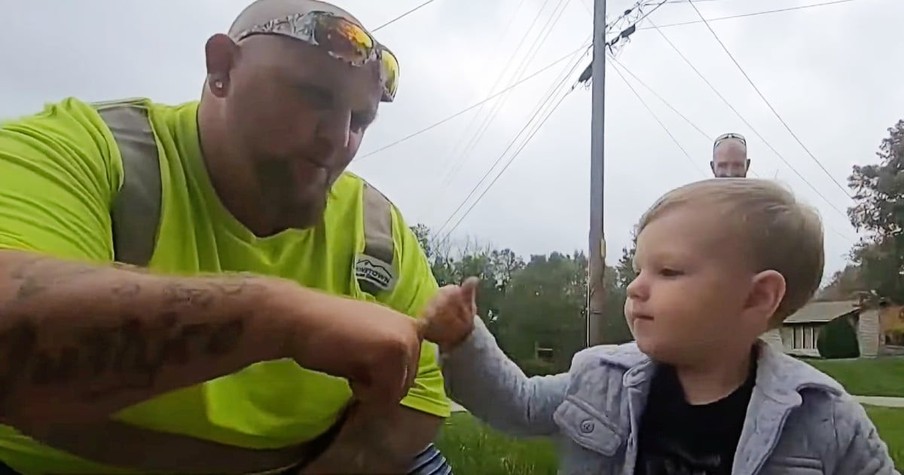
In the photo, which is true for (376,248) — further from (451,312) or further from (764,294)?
(764,294)

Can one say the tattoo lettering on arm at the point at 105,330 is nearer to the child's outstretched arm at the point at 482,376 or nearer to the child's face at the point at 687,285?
the child's outstretched arm at the point at 482,376

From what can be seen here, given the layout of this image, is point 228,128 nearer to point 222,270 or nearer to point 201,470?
point 222,270

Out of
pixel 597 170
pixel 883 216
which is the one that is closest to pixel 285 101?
pixel 597 170

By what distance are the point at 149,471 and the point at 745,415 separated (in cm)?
40

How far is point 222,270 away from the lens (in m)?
0.53

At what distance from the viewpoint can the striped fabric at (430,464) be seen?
489 mm

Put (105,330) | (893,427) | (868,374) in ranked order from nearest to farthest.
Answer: (105,330) < (868,374) < (893,427)

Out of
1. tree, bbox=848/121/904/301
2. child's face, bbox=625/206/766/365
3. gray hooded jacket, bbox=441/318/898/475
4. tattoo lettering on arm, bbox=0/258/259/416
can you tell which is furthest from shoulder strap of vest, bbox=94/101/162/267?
tree, bbox=848/121/904/301

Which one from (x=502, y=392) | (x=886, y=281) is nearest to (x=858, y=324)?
(x=886, y=281)

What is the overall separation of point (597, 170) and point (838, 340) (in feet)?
1.02

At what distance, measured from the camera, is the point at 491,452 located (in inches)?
28.5

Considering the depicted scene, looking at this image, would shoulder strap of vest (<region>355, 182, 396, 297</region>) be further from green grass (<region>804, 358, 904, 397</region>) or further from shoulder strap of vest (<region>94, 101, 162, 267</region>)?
green grass (<region>804, 358, 904, 397</region>)

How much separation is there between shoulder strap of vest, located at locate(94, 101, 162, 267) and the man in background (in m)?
0.42

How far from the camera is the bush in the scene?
0.79 m
